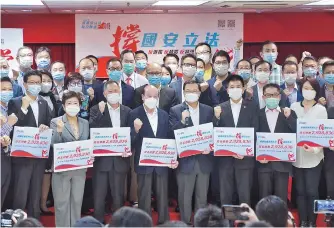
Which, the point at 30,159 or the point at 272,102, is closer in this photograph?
the point at 30,159

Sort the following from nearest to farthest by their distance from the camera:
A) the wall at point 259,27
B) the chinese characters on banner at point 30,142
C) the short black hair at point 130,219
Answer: the short black hair at point 130,219 → the chinese characters on banner at point 30,142 → the wall at point 259,27

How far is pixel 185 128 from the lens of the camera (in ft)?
20.4

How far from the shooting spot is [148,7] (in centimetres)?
1030

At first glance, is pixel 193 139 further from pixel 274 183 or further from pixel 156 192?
pixel 274 183

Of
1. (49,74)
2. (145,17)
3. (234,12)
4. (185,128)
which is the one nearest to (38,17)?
(145,17)

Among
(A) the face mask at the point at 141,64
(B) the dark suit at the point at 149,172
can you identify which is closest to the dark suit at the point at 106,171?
(B) the dark suit at the point at 149,172

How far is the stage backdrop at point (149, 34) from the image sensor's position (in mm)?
11141

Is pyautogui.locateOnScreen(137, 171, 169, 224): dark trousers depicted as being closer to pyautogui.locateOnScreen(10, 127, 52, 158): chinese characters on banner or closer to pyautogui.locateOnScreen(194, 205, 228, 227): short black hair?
pyautogui.locateOnScreen(10, 127, 52, 158): chinese characters on banner

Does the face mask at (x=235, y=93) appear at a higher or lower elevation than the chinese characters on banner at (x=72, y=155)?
higher

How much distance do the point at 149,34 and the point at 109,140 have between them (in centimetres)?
524

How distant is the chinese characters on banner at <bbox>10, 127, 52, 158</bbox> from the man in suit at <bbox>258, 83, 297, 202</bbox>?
2.05 meters

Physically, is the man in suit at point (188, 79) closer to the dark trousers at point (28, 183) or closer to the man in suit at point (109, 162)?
the man in suit at point (109, 162)

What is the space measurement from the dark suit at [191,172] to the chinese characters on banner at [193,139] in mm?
91

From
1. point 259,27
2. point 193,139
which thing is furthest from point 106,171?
point 259,27
